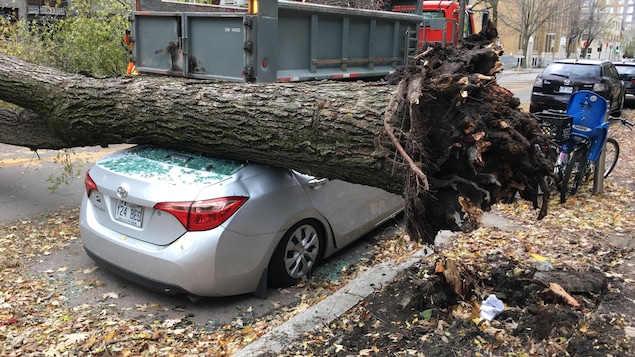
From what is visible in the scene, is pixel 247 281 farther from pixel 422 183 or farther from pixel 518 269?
pixel 518 269

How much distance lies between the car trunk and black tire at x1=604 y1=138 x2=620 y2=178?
5.92 meters

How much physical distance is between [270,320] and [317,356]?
84 centimetres

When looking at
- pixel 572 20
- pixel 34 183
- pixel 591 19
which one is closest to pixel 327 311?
pixel 34 183

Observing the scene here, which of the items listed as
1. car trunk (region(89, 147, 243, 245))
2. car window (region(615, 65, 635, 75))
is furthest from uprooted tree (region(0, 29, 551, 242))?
car window (region(615, 65, 635, 75))

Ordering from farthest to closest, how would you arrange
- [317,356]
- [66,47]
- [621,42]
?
[621,42], [66,47], [317,356]

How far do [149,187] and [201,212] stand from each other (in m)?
0.50

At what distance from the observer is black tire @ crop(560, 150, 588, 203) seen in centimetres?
640

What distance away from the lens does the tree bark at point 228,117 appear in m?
3.48

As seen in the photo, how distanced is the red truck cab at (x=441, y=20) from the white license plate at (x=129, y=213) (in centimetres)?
786

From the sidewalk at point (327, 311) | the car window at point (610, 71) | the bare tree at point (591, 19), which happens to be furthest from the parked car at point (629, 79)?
the bare tree at point (591, 19)

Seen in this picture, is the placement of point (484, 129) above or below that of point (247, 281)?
above

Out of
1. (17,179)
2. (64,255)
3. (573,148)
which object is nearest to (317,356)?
(64,255)

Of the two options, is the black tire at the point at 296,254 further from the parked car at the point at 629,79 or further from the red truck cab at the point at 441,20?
the parked car at the point at 629,79

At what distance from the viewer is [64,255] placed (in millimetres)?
5086
